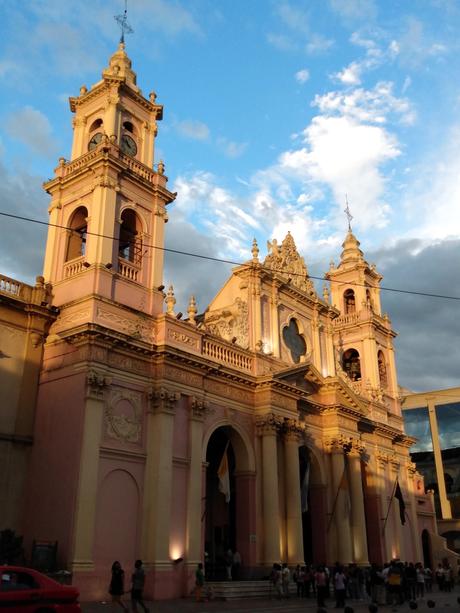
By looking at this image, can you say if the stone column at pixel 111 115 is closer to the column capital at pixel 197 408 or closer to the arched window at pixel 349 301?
the column capital at pixel 197 408

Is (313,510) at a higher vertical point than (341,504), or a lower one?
lower

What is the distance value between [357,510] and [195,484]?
1223 centimetres

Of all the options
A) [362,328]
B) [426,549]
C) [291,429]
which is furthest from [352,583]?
[426,549]

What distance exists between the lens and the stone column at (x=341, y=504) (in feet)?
99.2

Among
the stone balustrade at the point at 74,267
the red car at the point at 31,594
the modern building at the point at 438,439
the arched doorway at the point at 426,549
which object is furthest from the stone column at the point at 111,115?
the modern building at the point at 438,439

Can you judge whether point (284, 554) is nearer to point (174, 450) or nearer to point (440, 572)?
point (174, 450)

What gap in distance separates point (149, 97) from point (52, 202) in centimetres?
690

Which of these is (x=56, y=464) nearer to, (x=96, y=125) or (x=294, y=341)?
(x=96, y=125)

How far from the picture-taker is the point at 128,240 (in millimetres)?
25859

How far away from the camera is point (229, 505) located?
28516 mm

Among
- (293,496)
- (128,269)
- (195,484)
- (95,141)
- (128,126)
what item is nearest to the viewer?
(195,484)

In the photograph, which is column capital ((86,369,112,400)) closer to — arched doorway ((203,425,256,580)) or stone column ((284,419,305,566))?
arched doorway ((203,425,256,580))

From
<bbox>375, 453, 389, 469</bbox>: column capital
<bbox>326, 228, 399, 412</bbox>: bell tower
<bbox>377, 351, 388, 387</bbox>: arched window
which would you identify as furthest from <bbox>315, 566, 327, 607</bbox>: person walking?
<bbox>377, 351, 388, 387</bbox>: arched window

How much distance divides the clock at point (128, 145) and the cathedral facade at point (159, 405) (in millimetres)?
95
